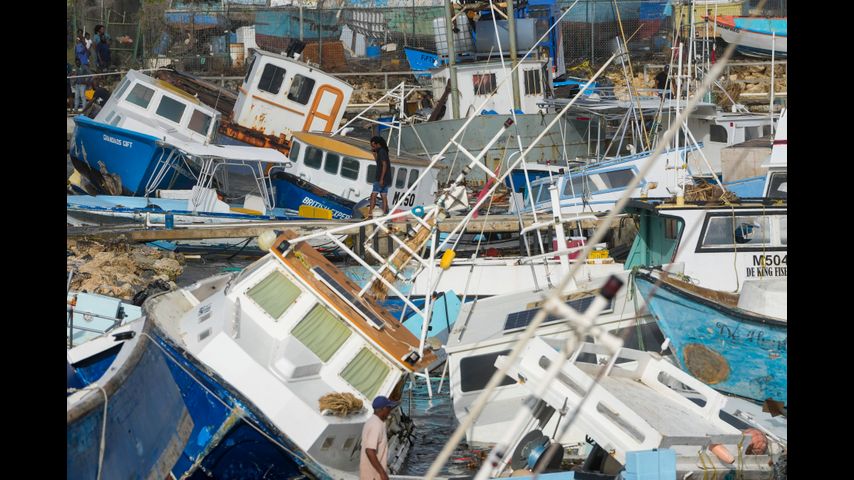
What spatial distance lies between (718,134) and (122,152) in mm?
12507

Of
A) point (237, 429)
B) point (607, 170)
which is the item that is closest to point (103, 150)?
point (607, 170)

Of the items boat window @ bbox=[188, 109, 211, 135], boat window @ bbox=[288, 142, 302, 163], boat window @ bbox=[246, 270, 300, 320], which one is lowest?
boat window @ bbox=[246, 270, 300, 320]

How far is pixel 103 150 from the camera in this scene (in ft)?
73.6

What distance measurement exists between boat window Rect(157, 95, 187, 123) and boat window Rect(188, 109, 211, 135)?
0.28m

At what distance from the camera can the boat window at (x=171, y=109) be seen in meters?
23.5

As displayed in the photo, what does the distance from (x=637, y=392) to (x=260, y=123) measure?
702 inches

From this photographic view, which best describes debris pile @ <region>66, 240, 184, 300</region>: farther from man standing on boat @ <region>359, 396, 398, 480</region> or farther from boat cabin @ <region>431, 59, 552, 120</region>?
boat cabin @ <region>431, 59, 552, 120</region>

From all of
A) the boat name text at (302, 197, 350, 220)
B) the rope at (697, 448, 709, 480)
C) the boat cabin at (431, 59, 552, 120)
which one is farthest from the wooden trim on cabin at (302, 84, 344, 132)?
the rope at (697, 448, 709, 480)

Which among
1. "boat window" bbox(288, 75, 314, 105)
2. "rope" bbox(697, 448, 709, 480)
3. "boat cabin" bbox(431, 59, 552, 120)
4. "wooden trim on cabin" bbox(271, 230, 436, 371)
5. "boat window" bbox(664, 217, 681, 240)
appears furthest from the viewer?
"boat cabin" bbox(431, 59, 552, 120)

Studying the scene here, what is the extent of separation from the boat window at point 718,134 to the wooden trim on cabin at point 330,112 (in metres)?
8.37

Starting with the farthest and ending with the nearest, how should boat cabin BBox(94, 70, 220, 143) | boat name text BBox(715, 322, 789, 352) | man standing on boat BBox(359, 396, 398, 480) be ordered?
boat cabin BBox(94, 70, 220, 143) < boat name text BBox(715, 322, 789, 352) < man standing on boat BBox(359, 396, 398, 480)

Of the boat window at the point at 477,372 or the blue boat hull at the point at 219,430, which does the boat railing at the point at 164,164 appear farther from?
the blue boat hull at the point at 219,430

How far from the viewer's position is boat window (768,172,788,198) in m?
14.7
